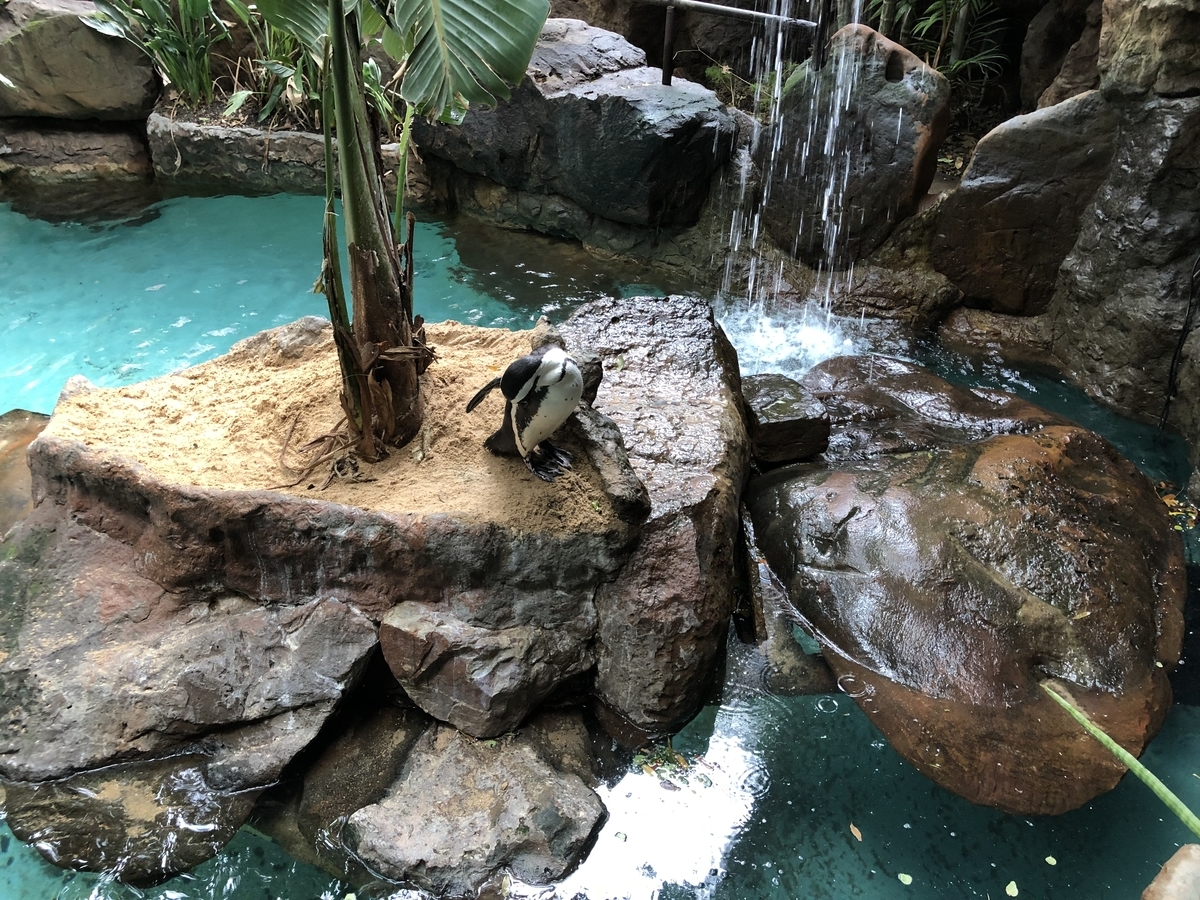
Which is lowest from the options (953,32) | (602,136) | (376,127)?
(602,136)

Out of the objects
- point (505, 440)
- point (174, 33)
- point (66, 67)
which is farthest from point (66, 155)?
point (505, 440)

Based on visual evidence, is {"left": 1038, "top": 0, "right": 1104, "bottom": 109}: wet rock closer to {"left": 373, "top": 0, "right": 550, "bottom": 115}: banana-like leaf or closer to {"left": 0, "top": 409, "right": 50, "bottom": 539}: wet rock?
{"left": 373, "top": 0, "right": 550, "bottom": 115}: banana-like leaf

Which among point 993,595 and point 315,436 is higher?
point 315,436

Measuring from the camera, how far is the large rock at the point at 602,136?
568 cm

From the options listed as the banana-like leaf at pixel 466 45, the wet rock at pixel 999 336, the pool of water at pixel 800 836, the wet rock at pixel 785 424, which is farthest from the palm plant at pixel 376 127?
the wet rock at pixel 999 336

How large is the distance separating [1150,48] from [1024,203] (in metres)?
1.06

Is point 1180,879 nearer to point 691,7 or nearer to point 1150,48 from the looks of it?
point 1150,48

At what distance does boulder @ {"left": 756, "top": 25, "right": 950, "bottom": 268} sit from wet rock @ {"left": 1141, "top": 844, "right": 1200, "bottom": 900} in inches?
198

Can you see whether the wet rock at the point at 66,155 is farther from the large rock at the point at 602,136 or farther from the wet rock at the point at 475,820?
the wet rock at the point at 475,820

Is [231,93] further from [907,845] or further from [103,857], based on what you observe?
[907,845]

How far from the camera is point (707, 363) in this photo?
363 centimetres

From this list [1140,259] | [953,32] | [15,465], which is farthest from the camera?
[953,32]

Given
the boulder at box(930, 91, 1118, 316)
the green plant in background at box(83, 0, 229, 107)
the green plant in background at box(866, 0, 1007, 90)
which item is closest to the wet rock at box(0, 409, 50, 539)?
the green plant in background at box(83, 0, 229, 107)

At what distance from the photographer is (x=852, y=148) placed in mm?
5520
